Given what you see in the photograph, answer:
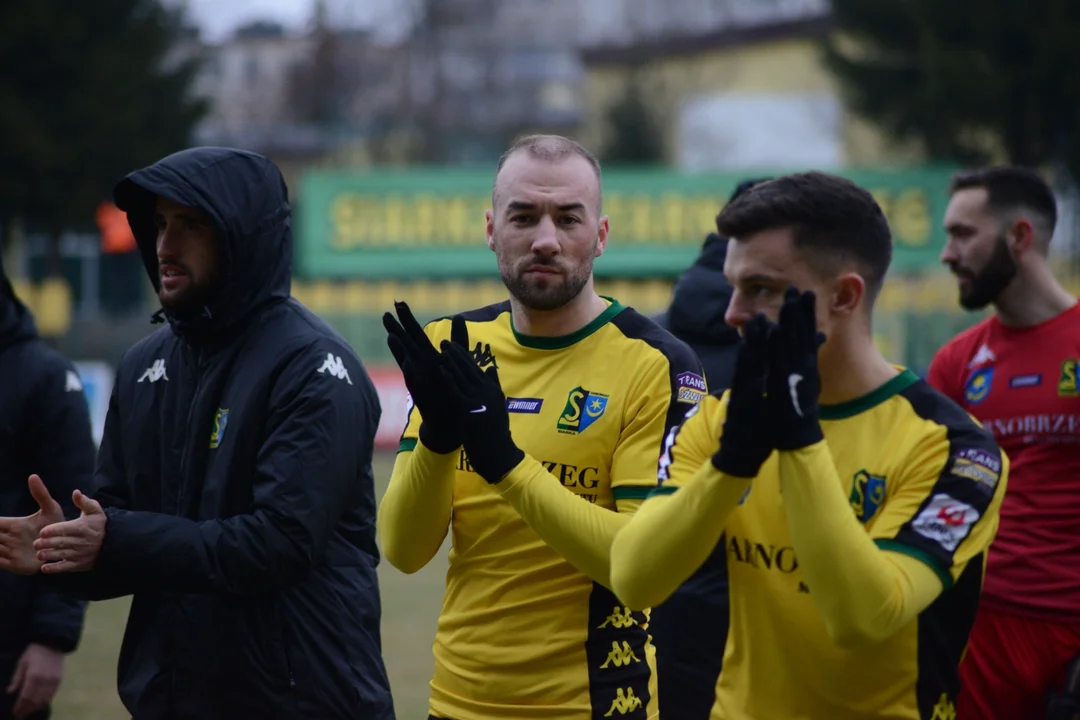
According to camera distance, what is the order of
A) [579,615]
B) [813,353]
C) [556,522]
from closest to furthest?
[813,353] < [556,522] < [579,615]

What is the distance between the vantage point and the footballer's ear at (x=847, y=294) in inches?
117

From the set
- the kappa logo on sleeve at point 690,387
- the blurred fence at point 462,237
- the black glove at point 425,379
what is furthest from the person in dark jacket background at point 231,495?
the blurred fence at point 462,237

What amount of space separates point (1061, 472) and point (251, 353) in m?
2.92

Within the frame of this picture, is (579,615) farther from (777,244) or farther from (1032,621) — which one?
(1032,621)

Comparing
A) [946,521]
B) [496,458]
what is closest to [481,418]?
[496,458]

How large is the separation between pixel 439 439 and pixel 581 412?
421mm

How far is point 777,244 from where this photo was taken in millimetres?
2943

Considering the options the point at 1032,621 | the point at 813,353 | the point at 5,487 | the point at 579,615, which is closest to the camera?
the point at 813,353

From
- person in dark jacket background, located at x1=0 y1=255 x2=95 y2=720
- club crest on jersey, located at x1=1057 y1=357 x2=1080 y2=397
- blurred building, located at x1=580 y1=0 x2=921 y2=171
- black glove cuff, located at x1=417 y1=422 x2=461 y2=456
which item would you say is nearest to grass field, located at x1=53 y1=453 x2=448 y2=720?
person in dark jacket background, located at x1=0 y1=255 x2=95 y2=720

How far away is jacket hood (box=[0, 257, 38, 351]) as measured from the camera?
4.84 m

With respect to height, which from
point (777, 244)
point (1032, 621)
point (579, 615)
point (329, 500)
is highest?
point (777, 244)

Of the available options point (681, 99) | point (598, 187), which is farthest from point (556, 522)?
point (681, 99)

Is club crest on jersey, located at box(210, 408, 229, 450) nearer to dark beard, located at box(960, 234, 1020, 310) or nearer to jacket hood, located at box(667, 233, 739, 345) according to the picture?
jacket hood, located at box(667, 233, 739, 345)

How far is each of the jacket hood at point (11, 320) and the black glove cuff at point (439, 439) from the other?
202 cm
